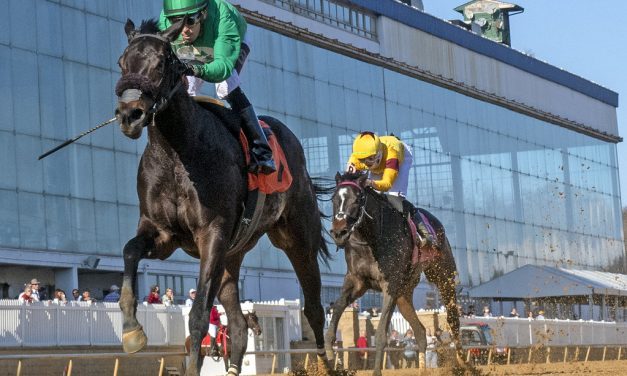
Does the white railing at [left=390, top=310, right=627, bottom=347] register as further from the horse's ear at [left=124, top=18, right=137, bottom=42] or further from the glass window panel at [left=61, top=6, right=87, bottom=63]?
the horse's ear at [left=124, top=18, right=137, bottom=42]

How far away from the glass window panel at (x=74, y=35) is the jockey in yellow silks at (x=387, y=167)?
55.3 ft

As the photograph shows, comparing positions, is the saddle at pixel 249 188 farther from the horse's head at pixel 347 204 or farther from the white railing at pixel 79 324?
the white railing at pixel 79 324

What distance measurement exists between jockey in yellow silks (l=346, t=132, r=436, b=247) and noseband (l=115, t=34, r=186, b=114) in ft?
21.7

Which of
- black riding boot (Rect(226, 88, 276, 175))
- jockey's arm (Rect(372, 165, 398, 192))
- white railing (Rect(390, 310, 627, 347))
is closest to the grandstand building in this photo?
white railing (Rect(390, 310, 627, 347))

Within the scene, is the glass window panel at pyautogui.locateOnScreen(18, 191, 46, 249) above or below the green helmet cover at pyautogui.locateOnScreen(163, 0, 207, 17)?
above

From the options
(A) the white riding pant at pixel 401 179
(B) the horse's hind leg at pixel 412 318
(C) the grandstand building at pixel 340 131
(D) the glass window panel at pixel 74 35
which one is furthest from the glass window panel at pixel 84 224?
(B) the horse's hind leg at pixel 412 318

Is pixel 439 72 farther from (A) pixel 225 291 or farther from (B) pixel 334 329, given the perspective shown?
(A) pixel 225 291

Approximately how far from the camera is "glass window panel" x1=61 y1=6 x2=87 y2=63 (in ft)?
99.9

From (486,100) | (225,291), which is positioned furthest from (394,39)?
(225,291)

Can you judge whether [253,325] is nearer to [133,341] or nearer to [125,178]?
[133,341]

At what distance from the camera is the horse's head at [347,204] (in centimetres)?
1317

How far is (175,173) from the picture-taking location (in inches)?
309

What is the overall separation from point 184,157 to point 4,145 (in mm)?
21211

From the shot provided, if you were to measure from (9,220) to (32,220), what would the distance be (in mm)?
Result: 824
